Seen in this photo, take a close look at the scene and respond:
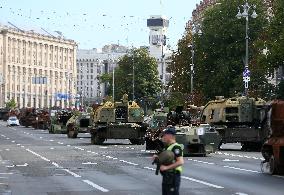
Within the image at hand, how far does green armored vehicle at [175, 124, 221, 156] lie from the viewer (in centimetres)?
3756

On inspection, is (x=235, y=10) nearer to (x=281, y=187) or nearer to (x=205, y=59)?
(x=205, y=59)

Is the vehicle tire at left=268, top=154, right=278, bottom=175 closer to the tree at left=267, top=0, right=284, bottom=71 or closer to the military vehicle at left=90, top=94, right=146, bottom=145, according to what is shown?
the military vehicle at left=90, top=94, right=146, bottom=145

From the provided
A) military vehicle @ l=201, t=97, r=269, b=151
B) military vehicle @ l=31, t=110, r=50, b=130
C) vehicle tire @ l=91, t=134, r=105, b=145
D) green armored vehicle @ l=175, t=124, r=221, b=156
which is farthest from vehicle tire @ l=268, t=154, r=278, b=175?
military vehicle @ l=31, t=110, r=50, b=130

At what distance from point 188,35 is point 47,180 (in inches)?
2869

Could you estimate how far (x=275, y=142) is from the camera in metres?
26.8

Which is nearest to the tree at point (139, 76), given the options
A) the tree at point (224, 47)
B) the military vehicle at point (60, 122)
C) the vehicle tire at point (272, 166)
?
the tree at point (224, 47)

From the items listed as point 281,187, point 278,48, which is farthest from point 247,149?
point 281,187

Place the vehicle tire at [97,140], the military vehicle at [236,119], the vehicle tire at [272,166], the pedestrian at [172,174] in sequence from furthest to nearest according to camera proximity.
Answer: the vehicle tire at [97,140] < the military vehicle at [236,119] < the vehicle tire at [272,166] < the pedestrian at [172,174]

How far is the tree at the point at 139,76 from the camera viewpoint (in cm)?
15025

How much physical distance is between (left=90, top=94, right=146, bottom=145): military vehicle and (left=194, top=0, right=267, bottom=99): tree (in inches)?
1148

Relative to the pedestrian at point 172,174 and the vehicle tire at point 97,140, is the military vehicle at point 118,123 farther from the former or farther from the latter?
the pedestrian at point 172,174

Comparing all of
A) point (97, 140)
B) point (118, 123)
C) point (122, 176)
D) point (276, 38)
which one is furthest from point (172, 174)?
point (276, 38)

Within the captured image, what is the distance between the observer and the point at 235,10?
8738 cm

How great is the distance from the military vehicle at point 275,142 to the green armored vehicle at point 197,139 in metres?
9.56
